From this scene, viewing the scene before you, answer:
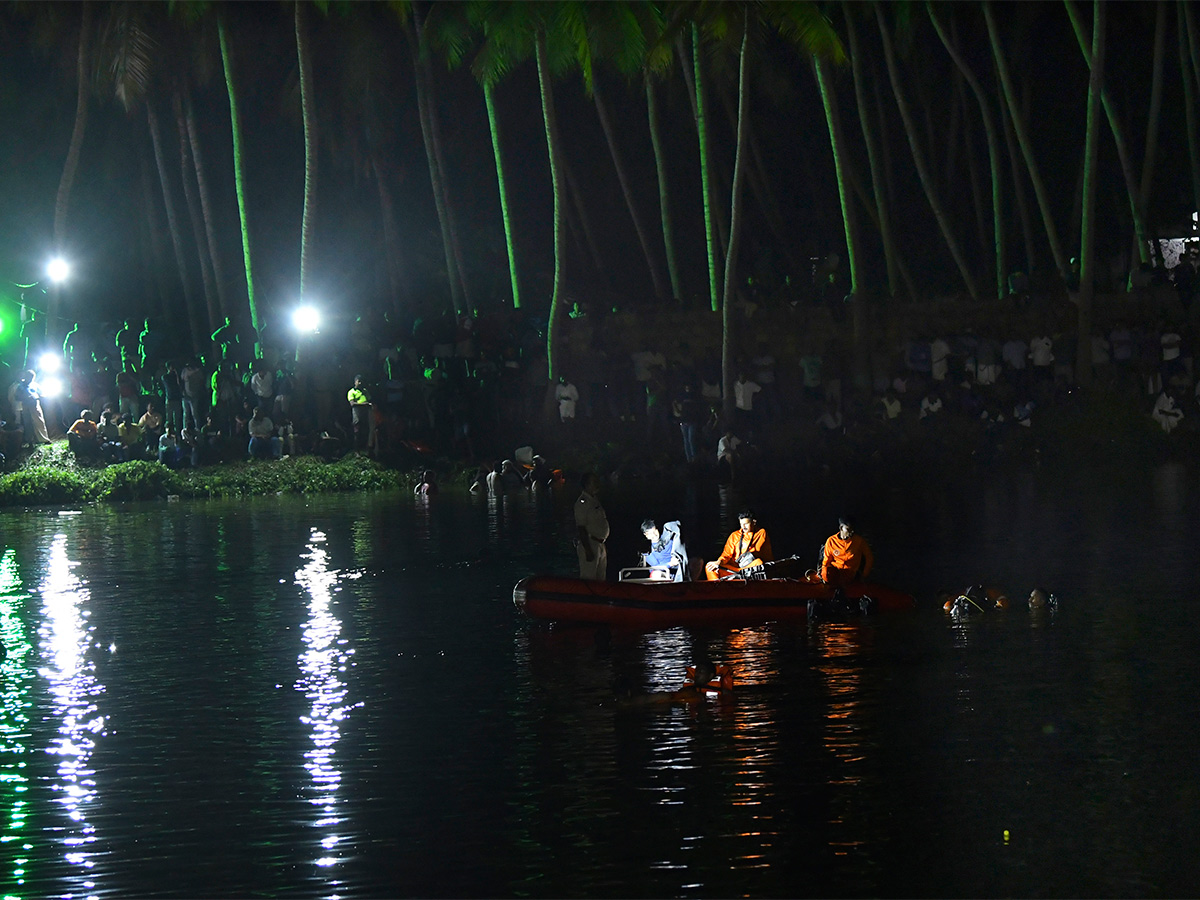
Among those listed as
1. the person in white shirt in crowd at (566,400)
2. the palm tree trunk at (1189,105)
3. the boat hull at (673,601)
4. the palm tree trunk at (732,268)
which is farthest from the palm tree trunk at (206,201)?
the boat hull at (673,601)

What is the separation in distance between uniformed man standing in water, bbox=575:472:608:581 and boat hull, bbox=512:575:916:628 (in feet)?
2.15

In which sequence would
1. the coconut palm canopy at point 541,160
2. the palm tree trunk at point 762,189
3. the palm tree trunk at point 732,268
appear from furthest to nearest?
the palm tree trunk at point 762,189
the coconut palm canopy at point 541,160
the palm tree trunk at point 732,268

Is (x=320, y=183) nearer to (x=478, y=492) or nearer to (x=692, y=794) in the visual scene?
(x=478, y=492)

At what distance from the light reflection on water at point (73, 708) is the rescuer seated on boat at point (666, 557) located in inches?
243

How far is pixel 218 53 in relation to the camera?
155ft

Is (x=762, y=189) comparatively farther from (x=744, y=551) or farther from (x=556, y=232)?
(x=744, y=551)

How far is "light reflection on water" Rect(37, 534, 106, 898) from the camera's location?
36.3 feet

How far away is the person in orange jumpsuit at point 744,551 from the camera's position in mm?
19672

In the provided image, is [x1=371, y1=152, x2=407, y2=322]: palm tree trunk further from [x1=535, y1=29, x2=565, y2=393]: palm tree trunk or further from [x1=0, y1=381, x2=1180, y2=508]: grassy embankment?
[x1=0, y1=381, x2=1180, y2=508]: grassy embankment

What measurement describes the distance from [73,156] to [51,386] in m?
5.78

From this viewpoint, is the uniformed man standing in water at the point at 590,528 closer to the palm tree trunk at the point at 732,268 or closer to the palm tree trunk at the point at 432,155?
the palm tree trunk at the point at 732,268

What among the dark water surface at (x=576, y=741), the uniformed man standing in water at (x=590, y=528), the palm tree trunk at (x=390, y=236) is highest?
the palm tree trunk at (x=390, y=236)

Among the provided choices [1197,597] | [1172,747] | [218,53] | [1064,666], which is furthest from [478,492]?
[1172,747]

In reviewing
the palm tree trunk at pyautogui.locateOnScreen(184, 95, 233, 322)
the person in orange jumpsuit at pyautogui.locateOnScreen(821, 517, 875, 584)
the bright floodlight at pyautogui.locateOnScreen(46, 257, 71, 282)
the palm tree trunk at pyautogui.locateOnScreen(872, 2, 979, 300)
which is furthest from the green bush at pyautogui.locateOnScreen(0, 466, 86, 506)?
the person in orange jumpsuit at pyautogui.locateOnScreen(821, 517, 875, 584)
